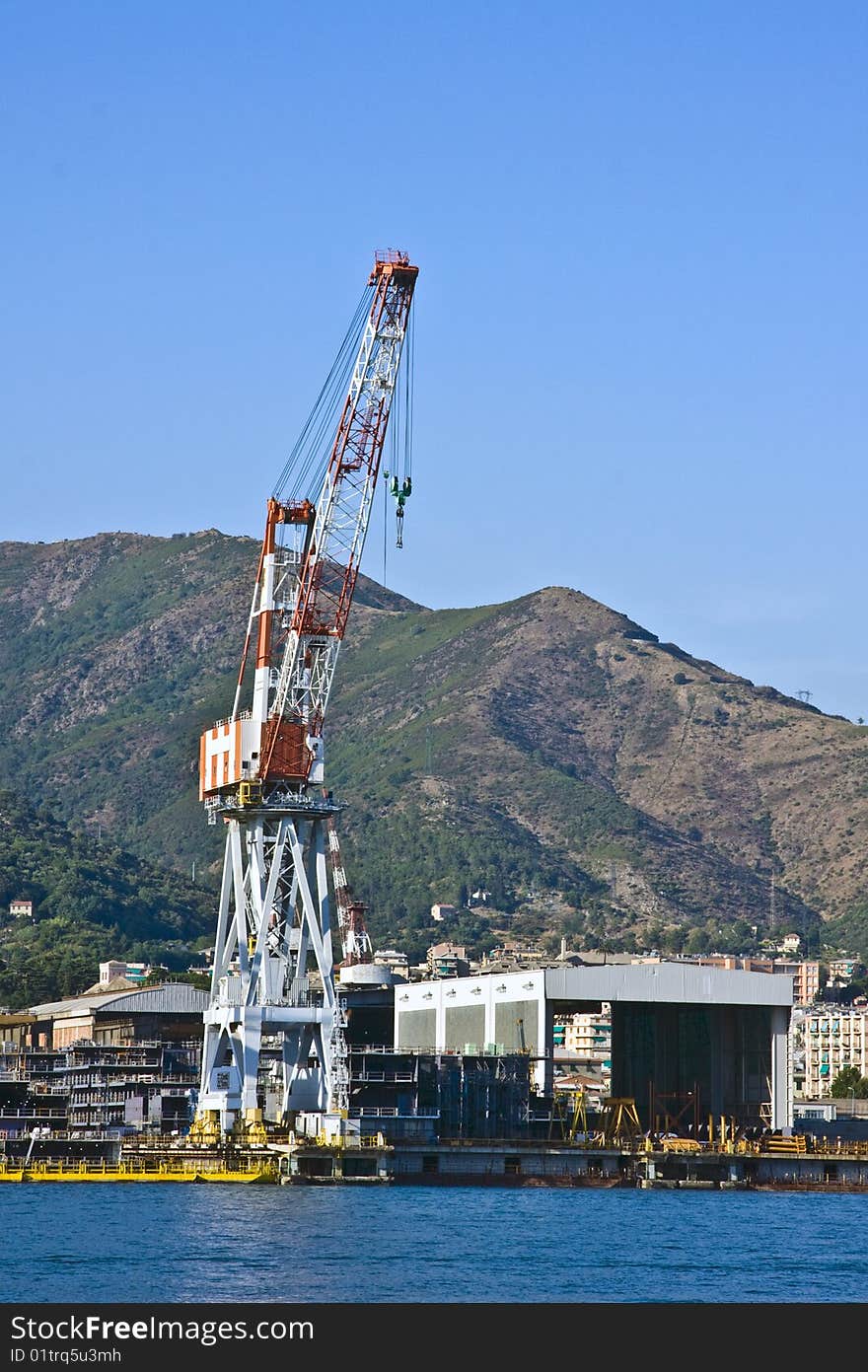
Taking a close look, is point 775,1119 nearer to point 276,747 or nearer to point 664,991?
point 664,991

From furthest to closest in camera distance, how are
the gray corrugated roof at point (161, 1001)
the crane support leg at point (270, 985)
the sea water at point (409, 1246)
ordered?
the gray corrugated roof at point (161, 1001) → the crane support leg at point (270, 985) → the sea water at point (409, 1246)

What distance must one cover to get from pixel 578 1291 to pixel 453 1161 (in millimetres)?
58841

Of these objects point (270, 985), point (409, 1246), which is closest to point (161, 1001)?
point (270, 985)

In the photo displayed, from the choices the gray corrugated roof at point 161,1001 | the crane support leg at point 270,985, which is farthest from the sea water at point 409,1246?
the gray corrugated roof at point 161,1001

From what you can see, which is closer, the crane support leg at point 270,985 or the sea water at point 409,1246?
the sea water at point 409,1246

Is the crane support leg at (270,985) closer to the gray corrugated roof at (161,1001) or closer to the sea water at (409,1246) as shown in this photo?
the sea water at (409,1246)

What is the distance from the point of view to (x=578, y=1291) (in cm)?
7369

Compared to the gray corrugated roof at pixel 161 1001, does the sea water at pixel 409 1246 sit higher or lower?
lower

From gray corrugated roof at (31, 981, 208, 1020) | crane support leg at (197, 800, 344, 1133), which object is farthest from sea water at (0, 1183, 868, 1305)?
gray corrugated roof at (31, 981, 208, 1020)

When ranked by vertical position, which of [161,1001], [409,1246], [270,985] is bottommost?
[409,1246]

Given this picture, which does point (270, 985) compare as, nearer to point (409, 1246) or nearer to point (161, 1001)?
point (161, 1001)
